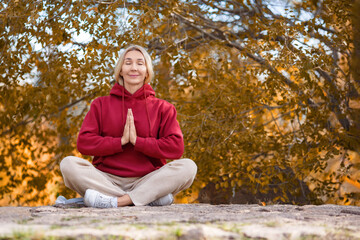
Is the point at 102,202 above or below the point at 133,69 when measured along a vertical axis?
below

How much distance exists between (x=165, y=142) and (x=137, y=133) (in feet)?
0.89

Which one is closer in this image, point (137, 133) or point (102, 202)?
point (102, 202)

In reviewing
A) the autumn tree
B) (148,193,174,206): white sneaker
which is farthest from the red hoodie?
the autumn tree

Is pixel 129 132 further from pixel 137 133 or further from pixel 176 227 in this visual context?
pixel 176 227

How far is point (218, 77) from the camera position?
5.83m

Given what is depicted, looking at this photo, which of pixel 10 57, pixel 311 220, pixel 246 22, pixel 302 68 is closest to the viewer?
pixel 311 220

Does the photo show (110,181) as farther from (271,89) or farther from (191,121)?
(271,89)

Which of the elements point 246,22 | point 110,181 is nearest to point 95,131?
point 110,181

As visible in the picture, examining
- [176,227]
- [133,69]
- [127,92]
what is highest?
[133,69]

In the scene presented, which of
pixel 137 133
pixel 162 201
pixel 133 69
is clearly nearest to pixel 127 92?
pixel 133 69

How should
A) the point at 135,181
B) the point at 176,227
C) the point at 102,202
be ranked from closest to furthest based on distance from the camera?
the point at 176,227 → the point at 102,202 → the point at 135,181

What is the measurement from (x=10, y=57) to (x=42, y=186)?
213 cm

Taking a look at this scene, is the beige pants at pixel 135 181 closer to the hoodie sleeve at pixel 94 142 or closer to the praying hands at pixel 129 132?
the hoodie sleeve at pixel 94 142

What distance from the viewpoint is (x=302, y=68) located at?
4.67 meters
